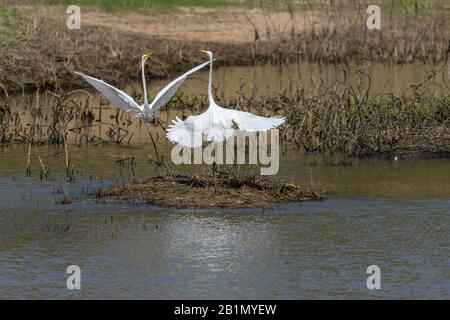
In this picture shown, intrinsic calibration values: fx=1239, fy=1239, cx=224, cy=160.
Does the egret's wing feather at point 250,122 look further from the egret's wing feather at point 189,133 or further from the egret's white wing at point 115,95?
the egret's white wing at point 115,95

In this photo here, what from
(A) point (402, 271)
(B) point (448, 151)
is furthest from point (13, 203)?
(B) point (448, 151)

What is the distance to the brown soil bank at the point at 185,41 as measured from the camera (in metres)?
22.9

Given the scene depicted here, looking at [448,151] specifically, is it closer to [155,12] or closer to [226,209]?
[226,209]

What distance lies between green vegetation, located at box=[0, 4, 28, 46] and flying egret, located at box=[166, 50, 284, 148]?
10.7 meters

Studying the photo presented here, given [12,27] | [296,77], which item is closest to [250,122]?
[296,77]

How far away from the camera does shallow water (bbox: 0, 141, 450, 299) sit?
9945 mm

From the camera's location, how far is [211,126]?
12.8 metres

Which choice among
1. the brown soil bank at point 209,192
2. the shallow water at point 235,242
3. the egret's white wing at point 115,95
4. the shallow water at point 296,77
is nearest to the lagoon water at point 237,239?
the shallow water at point 235,242

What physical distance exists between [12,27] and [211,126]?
39.6 ft

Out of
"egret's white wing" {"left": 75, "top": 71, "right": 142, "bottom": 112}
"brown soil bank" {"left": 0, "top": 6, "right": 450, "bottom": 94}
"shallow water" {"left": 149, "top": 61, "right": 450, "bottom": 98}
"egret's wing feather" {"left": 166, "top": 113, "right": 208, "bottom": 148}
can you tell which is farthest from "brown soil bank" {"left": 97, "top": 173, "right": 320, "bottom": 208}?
"brown soil bank" {"left": 0, "top": 6, "right": 450, "bottom": 94}

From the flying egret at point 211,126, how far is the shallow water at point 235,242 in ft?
2.50

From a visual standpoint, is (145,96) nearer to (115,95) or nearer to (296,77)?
(115,95)

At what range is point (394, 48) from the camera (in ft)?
87.2

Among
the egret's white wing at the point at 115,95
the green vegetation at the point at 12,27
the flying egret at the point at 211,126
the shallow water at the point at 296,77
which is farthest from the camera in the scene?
the green vegetation at the point at 12,27
